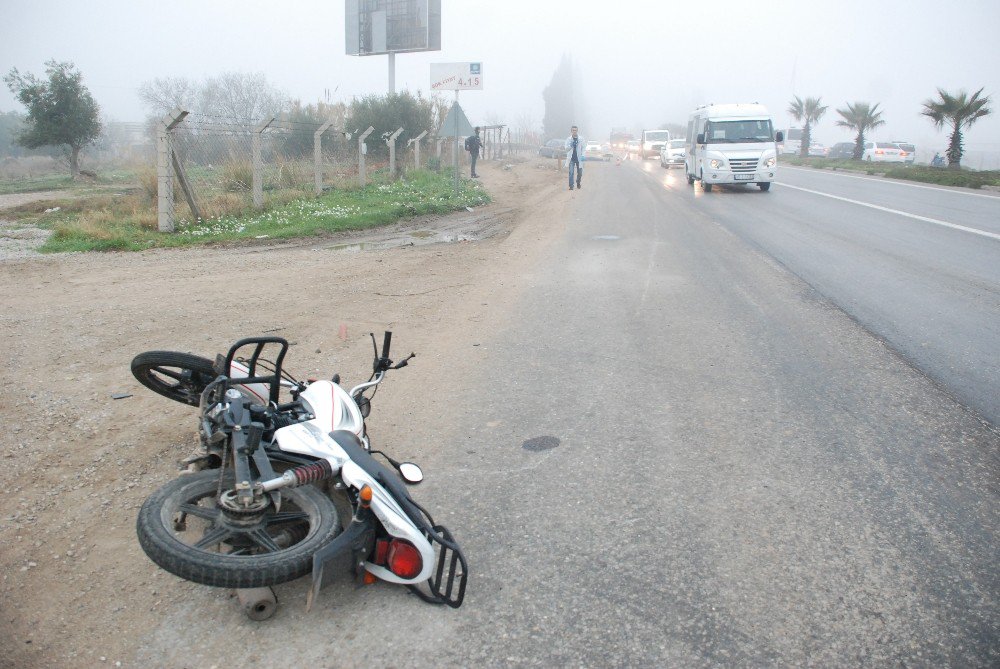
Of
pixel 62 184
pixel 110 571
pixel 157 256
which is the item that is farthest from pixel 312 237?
pixel 62 184

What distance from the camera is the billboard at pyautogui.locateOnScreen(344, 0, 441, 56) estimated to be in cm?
3788

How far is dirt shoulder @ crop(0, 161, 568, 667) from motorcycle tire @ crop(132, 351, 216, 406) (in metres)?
0.28

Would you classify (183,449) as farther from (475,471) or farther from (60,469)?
(475,471)

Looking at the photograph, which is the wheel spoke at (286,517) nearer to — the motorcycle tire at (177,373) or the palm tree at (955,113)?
the motorcycle tire at (177,373)

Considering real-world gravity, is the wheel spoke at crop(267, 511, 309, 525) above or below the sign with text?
below

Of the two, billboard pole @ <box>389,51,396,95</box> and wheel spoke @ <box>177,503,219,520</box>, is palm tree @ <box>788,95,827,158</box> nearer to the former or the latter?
billboard pole @ <box>389,51,396,95</box>

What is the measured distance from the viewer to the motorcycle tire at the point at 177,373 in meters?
4.05

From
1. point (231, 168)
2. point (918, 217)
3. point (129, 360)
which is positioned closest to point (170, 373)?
point (129, 360)

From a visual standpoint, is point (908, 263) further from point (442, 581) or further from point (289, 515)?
point (289, 515)

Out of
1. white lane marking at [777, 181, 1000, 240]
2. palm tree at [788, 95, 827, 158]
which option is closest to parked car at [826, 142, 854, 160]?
palm tree at [788, 95, 827, 158]

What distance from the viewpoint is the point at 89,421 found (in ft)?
15.2

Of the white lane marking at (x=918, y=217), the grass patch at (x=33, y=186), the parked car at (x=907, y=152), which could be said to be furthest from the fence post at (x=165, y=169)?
the parked car at (x=907, y=152)

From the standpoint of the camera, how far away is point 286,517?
2961 mm

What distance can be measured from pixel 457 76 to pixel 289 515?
21.5 metres
